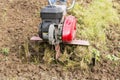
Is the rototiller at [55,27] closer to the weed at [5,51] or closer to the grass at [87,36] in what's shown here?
the grass at [87,36]

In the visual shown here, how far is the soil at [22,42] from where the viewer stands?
155 inches

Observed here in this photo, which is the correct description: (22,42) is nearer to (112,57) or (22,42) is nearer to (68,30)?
(68,30)

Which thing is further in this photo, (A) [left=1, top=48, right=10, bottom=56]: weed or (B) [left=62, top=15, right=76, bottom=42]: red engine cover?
(A) [left=1, top=48, right=10, bottom=56]: weed

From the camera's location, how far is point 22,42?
4.35m

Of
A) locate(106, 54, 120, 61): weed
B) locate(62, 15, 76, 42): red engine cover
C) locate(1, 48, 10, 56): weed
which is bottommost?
locate(106, 54, 120, 61): weed

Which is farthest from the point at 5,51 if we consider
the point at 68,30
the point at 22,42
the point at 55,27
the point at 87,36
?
the point at 87,36

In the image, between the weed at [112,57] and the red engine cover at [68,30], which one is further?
the weed at [112,57]

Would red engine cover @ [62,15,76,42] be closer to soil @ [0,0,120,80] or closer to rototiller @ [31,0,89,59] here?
rototiller @ [31,0,89,59]

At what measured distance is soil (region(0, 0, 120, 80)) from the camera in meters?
3.94

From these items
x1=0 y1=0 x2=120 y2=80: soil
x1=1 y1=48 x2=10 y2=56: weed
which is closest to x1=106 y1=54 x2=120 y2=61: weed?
x1=0 y1=0 x2=120 y2=80: soil

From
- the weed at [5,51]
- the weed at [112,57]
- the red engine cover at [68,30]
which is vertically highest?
the red engine cover at [68,30]

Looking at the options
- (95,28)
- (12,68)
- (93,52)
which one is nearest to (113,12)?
(95,28)

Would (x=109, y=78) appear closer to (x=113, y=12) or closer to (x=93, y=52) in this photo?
(x=93, y=52)

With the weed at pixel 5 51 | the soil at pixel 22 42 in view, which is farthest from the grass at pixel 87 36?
the weed at pixel 5 51
